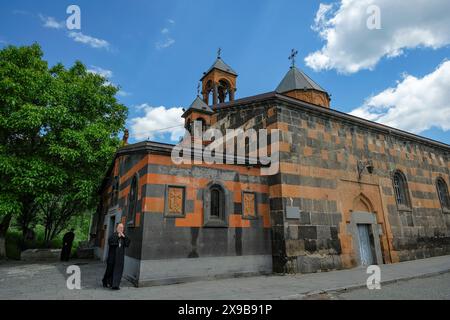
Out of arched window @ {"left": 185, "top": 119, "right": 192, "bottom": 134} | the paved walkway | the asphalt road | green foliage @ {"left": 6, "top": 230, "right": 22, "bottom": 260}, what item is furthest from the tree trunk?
the asphalt road

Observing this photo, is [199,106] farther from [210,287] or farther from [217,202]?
[210,287]

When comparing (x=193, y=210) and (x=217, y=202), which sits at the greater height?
(x=217, y=202)

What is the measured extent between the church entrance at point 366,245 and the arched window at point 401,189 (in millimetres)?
3007

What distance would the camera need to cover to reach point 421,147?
47.6ft

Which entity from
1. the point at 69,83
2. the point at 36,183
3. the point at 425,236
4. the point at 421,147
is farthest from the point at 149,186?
the point at 421,147

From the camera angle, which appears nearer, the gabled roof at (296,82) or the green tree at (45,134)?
the green tree at (45,134)

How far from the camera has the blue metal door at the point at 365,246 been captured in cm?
1040

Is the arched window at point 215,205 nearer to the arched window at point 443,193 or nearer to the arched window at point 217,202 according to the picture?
the arched window at point 217,202

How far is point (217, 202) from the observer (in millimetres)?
8523

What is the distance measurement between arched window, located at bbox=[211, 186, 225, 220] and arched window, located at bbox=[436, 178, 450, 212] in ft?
43.7

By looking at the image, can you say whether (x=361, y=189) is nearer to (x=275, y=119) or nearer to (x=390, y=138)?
(x=390, y=138)

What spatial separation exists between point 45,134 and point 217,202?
33.5ft

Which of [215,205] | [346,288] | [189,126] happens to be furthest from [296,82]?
[346,288]

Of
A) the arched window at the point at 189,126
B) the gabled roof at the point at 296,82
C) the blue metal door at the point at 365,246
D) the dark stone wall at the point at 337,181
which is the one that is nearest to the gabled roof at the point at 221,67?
the gabled roof at the point at 296,82
